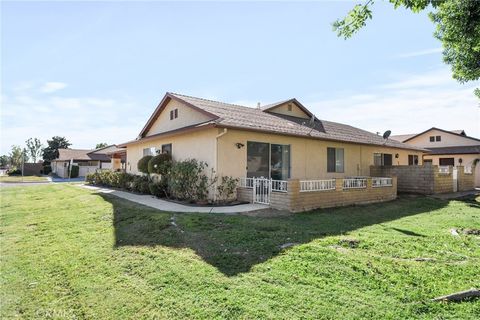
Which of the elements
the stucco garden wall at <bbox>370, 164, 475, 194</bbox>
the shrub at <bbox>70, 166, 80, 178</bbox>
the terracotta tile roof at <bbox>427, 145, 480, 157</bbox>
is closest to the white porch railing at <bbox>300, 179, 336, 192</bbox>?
the stucco garden wall at <bbox>370, 164, 475, 194</bbox>

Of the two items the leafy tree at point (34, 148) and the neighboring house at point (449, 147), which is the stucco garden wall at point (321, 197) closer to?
the neighboring house at point (449, 147)

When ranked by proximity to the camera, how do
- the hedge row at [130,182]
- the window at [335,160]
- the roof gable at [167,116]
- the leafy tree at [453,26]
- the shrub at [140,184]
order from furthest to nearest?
the window at [335,160], the shrub at [140,184], the hedge row at [130,182], the roof gable at [167,116], the leafy tree at [453,26]

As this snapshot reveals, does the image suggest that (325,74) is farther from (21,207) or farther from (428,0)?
(21,207)

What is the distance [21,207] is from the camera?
11453 mm

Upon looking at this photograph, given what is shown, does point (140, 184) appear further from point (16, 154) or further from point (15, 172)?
point (16, 154)

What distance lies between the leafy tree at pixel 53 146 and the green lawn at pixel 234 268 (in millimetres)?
58959

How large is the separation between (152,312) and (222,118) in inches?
330

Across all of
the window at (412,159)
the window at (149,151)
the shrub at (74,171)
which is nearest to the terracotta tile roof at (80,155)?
the shrub at (74,171)

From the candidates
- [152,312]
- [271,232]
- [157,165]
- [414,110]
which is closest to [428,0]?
[271,232]

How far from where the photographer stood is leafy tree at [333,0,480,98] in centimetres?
542

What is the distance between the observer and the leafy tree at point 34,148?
69.2 meters

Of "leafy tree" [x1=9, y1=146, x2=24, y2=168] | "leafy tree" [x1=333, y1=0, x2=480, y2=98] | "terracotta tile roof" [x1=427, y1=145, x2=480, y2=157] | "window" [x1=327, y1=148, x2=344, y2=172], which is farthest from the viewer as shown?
"leafy tree" [x1=9, y1=146, x2=24, y2=168]

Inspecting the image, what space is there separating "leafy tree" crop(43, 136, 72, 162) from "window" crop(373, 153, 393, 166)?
60.0m

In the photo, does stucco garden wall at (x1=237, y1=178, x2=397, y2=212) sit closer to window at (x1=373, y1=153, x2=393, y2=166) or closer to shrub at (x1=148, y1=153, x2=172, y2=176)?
shrub at (x1=148, y1=153, x2=172, y2=176)
